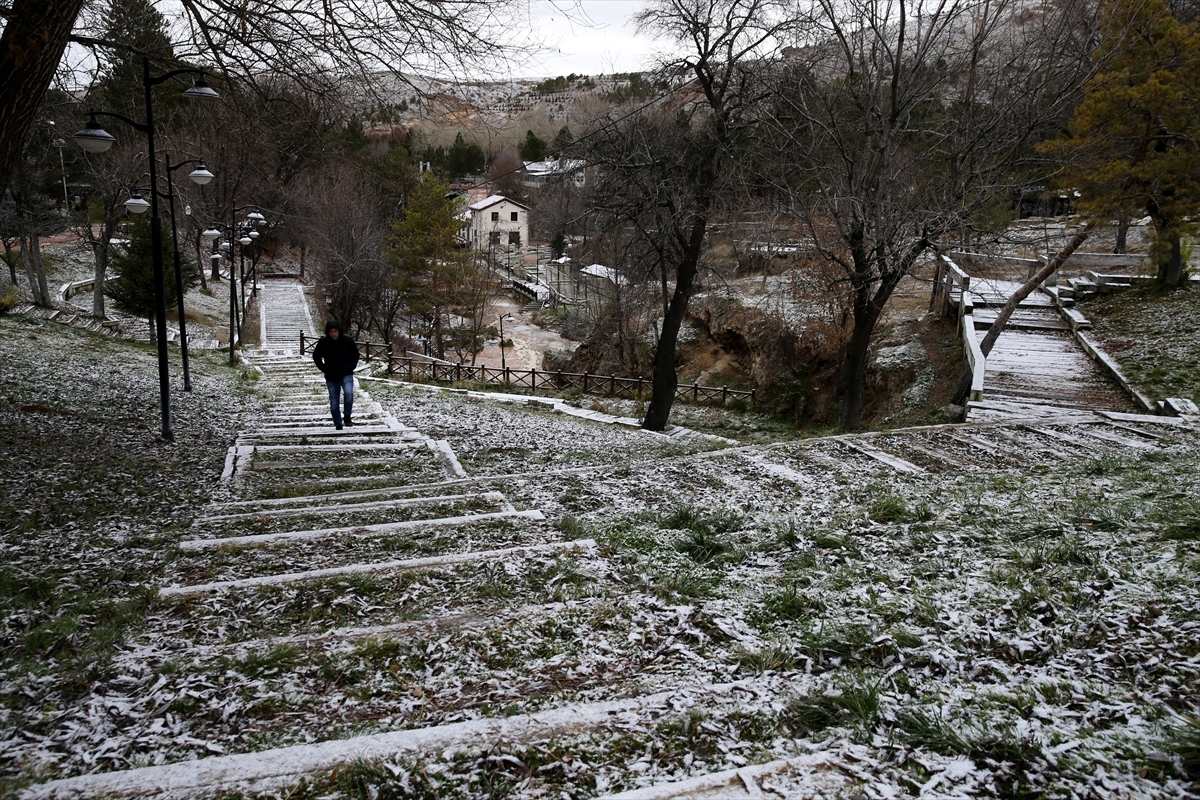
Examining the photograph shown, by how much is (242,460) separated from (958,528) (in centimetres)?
758

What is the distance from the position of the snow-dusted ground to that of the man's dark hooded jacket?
365 centimetres

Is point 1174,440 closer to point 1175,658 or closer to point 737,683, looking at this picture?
point 1175,658

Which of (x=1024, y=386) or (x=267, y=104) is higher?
(x=267, y=104)

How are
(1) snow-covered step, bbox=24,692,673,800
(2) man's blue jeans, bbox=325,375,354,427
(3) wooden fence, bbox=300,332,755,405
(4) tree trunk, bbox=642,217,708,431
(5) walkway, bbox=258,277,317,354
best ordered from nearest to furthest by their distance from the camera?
(1) snow-covered step, bbox=24,692,673,800
(2) man's blue jeans, bbox=325,375,354,427
(4) tree trunk, bbox=642,217,708,431
(3) wooden fence, bbox=300,332,755,405
(5) walkway, bbox=258,277,317,354

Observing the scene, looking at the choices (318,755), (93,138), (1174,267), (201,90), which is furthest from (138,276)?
(1174,267)

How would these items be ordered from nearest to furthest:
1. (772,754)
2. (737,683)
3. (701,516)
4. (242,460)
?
(772,754) → (737,683) → (701,516) → (242,460)

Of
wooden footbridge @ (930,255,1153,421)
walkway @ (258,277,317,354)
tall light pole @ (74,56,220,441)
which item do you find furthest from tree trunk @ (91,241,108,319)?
wooden footbridge @ (930,255,1153,421)

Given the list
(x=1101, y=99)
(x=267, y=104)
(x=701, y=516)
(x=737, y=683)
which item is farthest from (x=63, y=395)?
(x=1101, y=99)

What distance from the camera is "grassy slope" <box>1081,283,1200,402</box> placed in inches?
535

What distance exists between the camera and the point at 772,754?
2787mm

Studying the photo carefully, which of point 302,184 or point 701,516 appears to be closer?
point 701,516

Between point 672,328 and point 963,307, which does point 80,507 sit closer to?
point 672,328

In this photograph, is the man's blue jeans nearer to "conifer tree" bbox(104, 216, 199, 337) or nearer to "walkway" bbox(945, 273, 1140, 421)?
"walkway" bbox(945, 273, 1140, 421)

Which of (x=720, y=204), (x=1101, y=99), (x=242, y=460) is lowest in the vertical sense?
(x=242, y=460)
